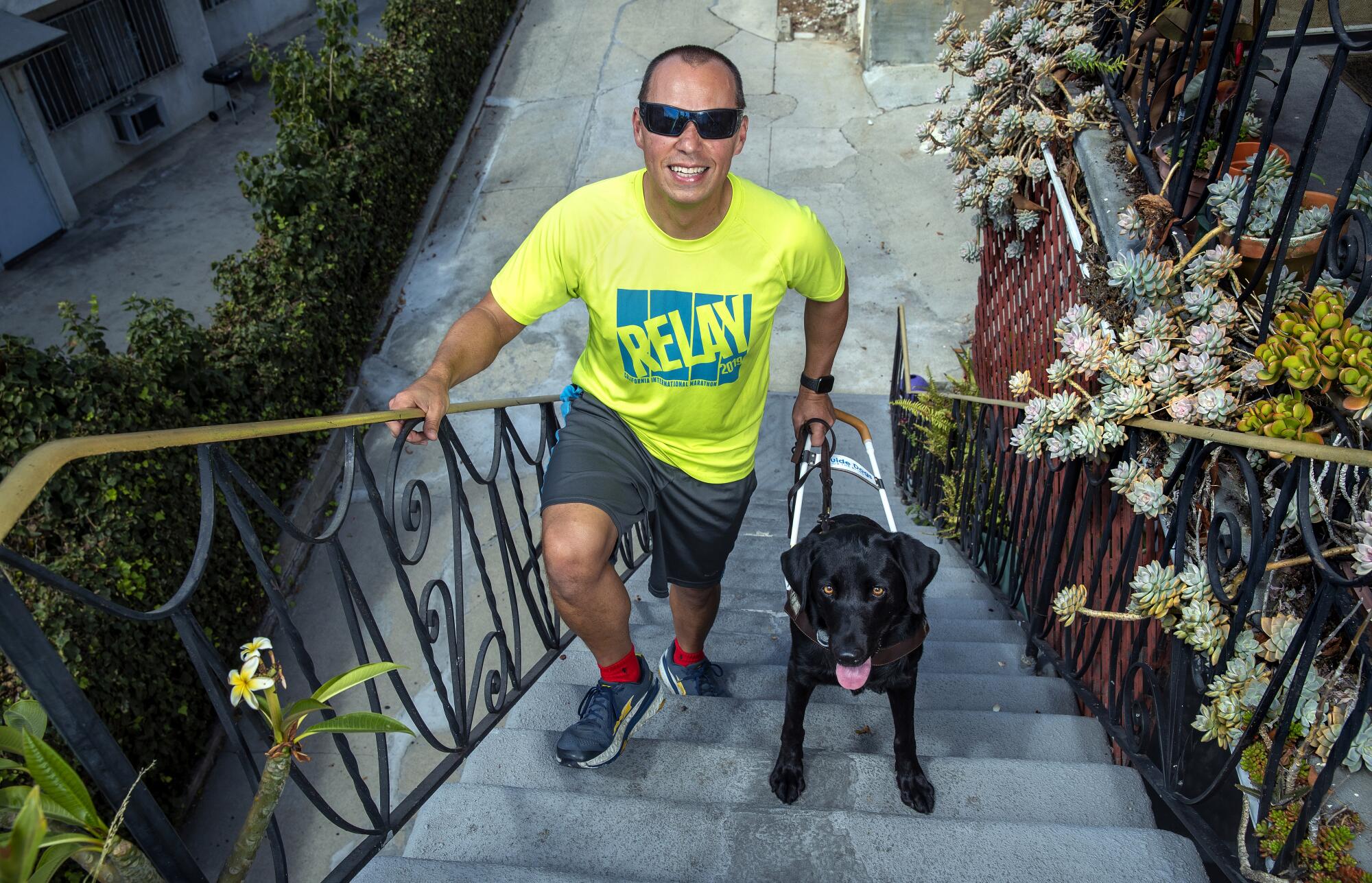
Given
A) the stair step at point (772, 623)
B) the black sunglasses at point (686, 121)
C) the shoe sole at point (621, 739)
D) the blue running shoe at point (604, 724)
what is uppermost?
the black sunglasses at point (686, 121)

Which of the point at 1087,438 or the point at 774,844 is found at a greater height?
the point at 1087,438

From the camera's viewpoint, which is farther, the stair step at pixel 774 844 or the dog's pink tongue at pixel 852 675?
the dog's pink tongue at pixel 852 675

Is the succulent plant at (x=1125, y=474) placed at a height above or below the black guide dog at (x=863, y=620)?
above

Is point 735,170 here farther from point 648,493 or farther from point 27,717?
point 27,717

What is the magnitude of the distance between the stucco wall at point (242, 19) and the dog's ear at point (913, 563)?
12952 mm

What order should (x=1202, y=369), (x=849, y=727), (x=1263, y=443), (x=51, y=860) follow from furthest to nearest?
(x=849, y=727), (x=1202, y=369), (x=1263, y=443), (x=51, y=860)

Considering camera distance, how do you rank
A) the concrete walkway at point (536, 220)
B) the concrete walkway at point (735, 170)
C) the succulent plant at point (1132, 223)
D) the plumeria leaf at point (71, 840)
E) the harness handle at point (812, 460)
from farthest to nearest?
the concrete walkway at point (735, 170) → the concrete walkway at point (536, 220) → the harness handle at point (812, 460) → the succulent plant at point (1132, 223) → the plumeria leaf at point (71, 840)

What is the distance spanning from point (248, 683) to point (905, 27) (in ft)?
31.8

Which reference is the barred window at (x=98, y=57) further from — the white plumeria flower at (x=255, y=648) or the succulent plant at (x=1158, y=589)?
the succulent plant at (x=1158, y=589)

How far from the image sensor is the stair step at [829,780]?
2182mm

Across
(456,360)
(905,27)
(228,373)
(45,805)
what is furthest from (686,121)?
(905,27)

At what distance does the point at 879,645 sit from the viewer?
2262 millimetres

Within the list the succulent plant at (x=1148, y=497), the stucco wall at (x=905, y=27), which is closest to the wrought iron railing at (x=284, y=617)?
the succulent plant at (x=1148, y=497)

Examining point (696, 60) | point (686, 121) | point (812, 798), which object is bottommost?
point (812, 798)
